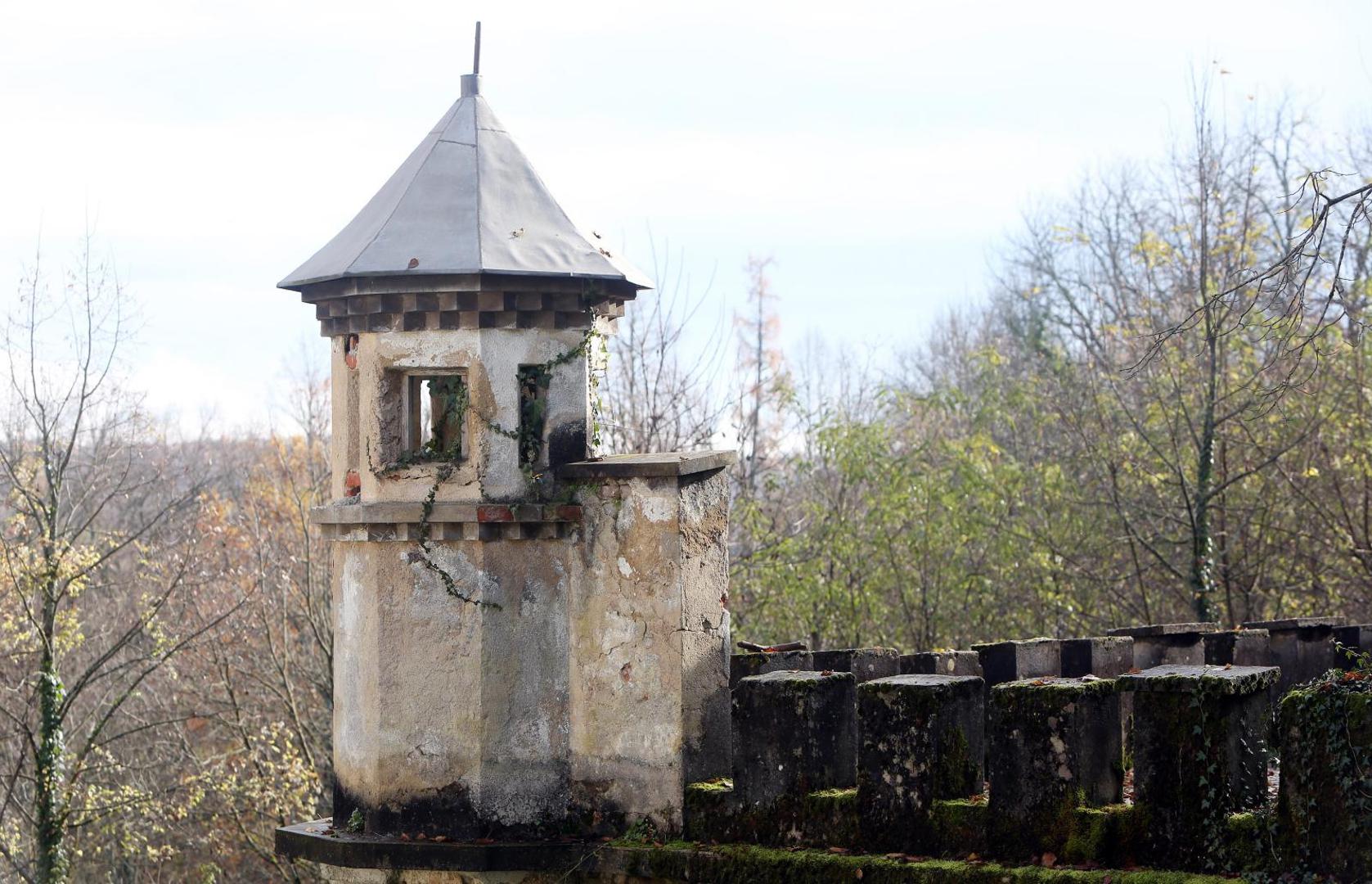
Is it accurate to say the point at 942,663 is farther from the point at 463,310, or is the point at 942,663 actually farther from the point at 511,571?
the point at 463,310

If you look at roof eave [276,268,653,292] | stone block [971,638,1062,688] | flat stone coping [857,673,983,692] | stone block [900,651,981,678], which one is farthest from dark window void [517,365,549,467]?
stone block [971,638,1062,688]

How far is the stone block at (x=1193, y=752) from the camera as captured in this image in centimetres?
534

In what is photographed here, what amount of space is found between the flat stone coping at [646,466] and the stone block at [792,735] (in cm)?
104

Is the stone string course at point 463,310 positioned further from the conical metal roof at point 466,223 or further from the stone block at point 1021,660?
the stone block at point 1021,660

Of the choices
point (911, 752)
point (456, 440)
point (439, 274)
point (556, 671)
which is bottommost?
point (911, 752)

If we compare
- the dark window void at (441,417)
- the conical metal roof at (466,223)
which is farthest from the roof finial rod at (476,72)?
the dark window void at (441,417)

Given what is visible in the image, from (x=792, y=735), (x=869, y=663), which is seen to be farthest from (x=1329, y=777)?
(x=869, y=663)

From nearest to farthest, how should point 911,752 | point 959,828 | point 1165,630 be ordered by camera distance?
1. point 959,828
2. point 911,752
3. point 1165,630

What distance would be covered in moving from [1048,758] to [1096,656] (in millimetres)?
2105

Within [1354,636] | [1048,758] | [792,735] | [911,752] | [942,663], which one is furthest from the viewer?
[1354,636]

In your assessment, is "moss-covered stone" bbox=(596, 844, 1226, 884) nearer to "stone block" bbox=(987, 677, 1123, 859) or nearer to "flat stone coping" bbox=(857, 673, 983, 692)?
"stone block" bbox=(987, 677, 1123, 859)

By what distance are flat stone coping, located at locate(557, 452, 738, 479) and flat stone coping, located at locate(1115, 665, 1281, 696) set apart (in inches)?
87.4

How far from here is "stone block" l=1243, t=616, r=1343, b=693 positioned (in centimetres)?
899

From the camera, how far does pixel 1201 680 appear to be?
5387 millimetres
